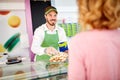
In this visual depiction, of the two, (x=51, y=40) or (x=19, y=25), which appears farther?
(x=51, y=40)

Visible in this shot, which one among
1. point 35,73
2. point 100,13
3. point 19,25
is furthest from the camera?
point 19,25

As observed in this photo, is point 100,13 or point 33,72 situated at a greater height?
point 100,13

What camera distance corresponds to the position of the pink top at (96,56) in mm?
769

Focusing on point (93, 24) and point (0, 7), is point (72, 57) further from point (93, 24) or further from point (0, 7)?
point (0, 7)

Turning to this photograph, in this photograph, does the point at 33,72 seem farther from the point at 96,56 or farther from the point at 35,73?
the point at 96,56

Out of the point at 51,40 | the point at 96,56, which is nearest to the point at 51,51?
the point at 51,40

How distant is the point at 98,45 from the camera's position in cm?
77

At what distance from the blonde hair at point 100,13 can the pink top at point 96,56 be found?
0.03 meters

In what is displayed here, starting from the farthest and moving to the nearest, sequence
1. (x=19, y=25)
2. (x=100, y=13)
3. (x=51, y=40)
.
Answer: (x=51, y=40), (x=19, y=25), (x=100, y=13)

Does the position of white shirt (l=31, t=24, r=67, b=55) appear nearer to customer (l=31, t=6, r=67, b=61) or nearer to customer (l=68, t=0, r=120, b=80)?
customer (l=31, t=6, r=67, b=61)

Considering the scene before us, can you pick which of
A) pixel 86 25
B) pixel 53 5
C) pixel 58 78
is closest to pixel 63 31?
pixel 53 5

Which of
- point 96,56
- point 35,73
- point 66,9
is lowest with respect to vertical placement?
point 35,73

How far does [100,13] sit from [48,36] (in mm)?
1241

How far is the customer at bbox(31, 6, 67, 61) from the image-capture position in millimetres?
1958
